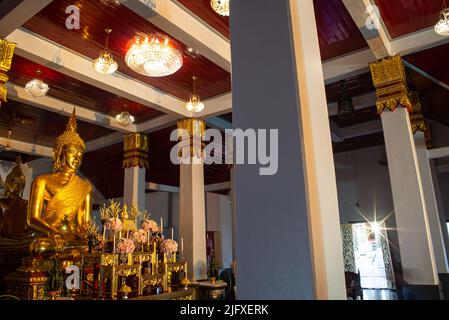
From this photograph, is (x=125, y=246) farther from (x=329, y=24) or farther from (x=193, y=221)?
(x=329, y=24)

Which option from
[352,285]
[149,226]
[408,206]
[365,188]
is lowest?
[352,285]

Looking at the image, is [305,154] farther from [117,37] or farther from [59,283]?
[117,37]

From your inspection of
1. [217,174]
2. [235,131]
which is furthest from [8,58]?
→ [217,174]

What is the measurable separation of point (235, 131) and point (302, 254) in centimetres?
61

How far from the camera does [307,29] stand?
166 cm

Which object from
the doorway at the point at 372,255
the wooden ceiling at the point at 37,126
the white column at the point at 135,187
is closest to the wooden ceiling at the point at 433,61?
the doorway at the point at 372,255

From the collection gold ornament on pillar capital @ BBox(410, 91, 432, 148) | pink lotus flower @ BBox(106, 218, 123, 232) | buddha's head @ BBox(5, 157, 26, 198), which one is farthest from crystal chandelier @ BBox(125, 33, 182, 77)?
gold ornament on pillar capital @ BBox(410, 91, 432, 148)

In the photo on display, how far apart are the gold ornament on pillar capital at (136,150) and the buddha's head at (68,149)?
172 cm

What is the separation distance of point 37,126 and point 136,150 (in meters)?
2.25

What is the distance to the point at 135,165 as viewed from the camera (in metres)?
6.87

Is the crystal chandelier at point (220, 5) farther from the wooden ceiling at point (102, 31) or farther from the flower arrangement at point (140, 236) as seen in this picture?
the flower arrangement at point (140, 236)

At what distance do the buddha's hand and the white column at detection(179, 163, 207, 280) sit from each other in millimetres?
2086

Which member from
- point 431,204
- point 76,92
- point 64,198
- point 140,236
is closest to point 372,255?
point 431,204

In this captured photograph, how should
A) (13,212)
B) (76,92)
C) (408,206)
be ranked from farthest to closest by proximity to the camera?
(76,92), (13,212), (408,206)
